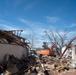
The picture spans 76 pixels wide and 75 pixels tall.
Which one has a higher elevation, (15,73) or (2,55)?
(2,55)

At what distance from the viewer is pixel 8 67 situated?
440 inches

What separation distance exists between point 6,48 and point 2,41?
97 centimetres

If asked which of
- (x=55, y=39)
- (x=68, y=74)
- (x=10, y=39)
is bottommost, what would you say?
(x=68, y=74)

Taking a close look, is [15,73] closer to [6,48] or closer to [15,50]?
[6,48]

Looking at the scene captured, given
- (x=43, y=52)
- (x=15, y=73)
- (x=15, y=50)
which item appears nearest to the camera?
(x=15, y=73)

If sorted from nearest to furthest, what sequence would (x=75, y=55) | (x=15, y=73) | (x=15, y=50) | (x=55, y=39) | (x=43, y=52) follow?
(x=15, y=73), (x=15, y=50), (x=75, y=55), (x=43, y=52), (x=55, y=39)

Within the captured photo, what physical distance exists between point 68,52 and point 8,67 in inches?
774

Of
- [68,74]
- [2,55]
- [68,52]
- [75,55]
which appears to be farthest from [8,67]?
[68,52]

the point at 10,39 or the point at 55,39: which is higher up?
the point at 55,39

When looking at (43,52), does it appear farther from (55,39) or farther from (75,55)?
(55,39)

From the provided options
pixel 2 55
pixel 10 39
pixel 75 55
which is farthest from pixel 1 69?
pixel 75 55

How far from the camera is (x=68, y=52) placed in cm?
2902

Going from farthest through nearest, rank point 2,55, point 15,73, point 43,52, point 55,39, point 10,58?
point 55,39
point 43,52
point 10,58
point 2,55
point 15,73

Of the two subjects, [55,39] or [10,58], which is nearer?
[10,58]
